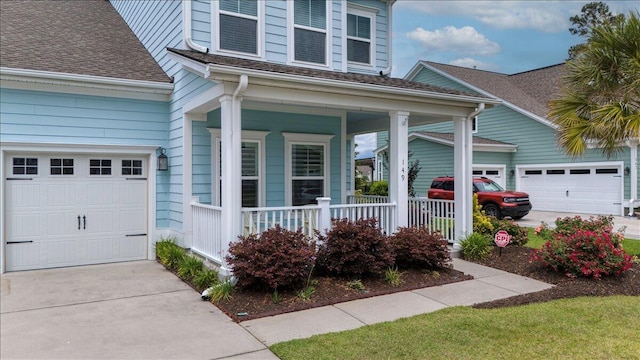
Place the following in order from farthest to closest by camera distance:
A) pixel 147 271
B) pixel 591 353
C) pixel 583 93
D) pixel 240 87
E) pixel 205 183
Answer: pixel 583 93 < pixel 205 183 < pixel 147 271 < pixel 240 87 < pixel 591 353

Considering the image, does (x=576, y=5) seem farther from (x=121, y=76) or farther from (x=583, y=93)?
(x=121, y=76)

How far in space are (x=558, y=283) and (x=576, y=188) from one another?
1344cm

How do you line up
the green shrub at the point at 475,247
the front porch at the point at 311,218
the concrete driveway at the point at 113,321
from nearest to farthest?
the concrete driveway at the point at 113,321, the front porch at the point at 311,218, the green shrub at the point at 475,247

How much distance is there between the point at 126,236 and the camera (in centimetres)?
869

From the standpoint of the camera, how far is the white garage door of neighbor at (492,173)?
64.5 ft

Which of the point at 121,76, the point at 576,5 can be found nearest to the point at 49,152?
the point at 121,76

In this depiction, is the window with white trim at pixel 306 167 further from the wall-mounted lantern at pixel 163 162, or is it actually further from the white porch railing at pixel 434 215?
the wall-mounted lantern at pixel 163 162

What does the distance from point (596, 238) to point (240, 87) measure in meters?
6.19

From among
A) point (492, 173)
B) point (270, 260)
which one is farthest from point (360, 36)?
point (492, 173)

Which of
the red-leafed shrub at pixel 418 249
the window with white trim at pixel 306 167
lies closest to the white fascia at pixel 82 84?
the window with white trim at pixel 306 167

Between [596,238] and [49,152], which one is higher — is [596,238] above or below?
below

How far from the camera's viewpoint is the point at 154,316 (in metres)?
5.27

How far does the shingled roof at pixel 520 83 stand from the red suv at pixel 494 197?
5.76 meters

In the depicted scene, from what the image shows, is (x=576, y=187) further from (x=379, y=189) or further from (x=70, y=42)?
(x=70, y=42)
